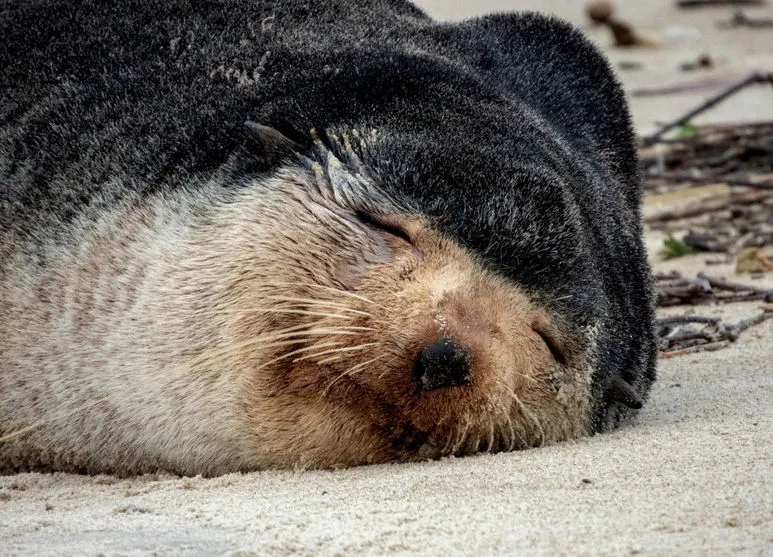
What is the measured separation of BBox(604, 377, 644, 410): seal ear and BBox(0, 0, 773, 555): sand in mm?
100

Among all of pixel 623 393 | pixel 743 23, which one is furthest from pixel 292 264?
pixel 743 23

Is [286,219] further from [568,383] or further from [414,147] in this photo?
[568,383]

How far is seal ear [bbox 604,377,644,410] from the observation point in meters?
4.47

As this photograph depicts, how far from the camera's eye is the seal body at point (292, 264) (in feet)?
13.3

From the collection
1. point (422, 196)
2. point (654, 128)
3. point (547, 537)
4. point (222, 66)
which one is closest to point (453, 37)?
point (222, 66)

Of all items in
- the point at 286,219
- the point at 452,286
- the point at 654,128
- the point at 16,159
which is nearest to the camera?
the point at 452,286

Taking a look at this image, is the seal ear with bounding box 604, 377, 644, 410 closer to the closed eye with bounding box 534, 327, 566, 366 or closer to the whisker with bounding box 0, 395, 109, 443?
the closed eye with bounding box 534, 327, 566, 366

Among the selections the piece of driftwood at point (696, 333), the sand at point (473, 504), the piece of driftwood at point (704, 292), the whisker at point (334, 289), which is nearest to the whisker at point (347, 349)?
the whisker at point (334, 289)

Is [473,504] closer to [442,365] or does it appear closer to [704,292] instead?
[442,365]

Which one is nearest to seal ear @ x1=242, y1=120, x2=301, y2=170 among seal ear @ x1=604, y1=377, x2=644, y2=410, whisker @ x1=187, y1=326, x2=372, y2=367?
whisker @ x1=187, y1=326, x2=372, y2=367

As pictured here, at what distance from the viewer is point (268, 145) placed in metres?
4.39

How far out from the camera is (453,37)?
5.56m

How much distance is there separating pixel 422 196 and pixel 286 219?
431mm

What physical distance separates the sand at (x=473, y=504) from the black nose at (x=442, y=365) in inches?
10.8
